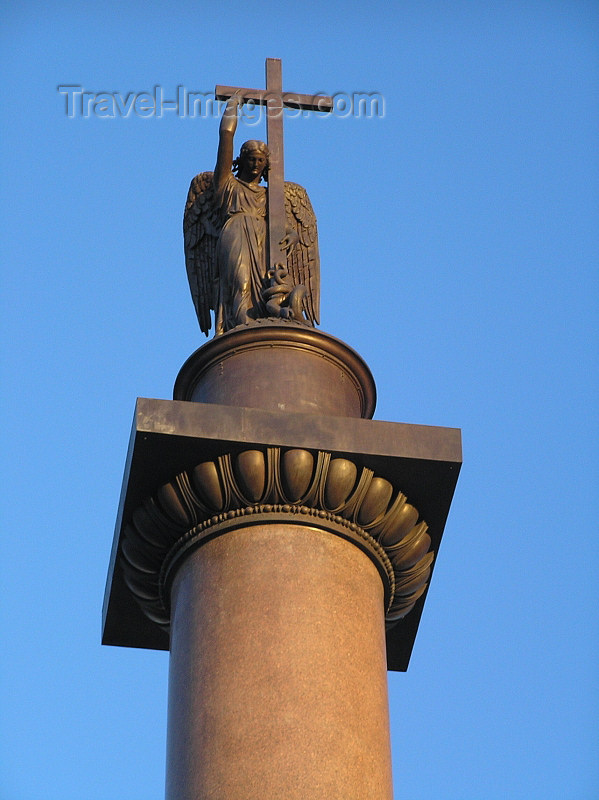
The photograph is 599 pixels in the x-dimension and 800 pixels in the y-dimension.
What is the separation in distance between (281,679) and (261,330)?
10.6ft

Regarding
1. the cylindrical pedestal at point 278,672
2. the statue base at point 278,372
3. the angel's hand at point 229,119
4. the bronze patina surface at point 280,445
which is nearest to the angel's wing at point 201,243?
the angel's hand at point 229,119

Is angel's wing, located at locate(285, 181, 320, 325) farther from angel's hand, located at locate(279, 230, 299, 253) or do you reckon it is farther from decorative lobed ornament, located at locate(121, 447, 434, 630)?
decorative lobed ornament, located at locate(121, 447, 434, 630)

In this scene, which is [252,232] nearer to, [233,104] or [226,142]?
[226,142]

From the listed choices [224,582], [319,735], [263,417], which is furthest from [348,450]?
[319,735]

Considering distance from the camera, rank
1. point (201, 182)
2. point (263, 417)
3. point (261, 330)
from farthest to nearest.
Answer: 1. point (201, 182)
2. point (261, 330)
3. point (263, 417)

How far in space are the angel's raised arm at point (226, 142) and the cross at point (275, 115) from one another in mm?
451

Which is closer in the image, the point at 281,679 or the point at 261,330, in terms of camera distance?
the point at 281,679

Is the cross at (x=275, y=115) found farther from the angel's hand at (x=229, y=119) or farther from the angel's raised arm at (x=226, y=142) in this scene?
the angel's hand at (x=229, y=119)

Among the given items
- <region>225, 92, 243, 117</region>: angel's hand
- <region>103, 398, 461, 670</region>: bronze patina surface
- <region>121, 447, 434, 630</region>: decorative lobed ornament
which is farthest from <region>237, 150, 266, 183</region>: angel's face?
<region>121, 447, 434, 630</region>: decorative lobed ornament

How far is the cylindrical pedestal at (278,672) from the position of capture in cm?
928

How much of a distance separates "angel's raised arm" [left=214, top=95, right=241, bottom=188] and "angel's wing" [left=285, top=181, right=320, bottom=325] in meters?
0.70

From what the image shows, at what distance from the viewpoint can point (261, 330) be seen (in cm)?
1184

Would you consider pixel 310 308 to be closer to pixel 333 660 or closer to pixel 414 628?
pixel 414 628

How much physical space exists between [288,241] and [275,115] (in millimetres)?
1495
